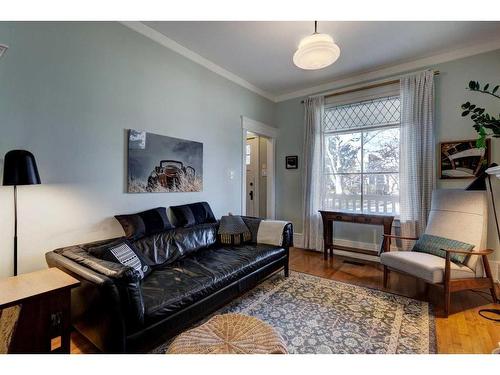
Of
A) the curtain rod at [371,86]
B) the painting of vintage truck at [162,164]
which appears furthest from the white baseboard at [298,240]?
the curtain rod at [371,86]

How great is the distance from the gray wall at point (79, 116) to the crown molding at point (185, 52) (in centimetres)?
7

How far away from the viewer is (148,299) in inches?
60.2

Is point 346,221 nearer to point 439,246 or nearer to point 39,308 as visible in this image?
point 439,246

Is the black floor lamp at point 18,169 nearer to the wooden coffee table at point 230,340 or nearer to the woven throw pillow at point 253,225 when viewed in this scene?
the wooden coffee table at point 230,340

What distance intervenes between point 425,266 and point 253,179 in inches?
140

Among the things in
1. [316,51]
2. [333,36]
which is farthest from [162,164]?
[333,36]

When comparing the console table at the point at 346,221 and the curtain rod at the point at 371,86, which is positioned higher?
the curtain rod at the point at 371,86

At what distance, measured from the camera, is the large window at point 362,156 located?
11.6ft

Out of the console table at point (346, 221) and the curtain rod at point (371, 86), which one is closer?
the console table at point (346, 221)

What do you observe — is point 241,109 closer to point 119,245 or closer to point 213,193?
point 213,193

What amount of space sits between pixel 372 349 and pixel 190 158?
260 centimetres

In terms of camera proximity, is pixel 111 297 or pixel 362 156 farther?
pixel 362 156

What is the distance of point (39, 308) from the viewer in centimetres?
125

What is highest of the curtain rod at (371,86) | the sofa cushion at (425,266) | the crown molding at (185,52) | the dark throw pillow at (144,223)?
A: the crown molding at (185,52)
